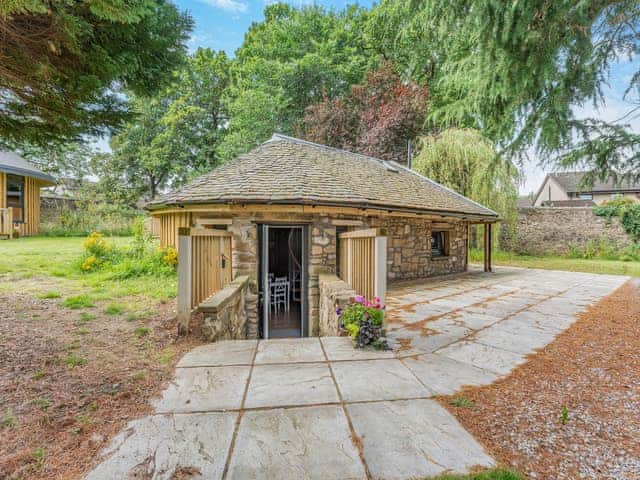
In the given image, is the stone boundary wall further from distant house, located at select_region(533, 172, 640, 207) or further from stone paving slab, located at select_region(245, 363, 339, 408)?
stone paving slab, located at select_region(245, 363, 339, 408)

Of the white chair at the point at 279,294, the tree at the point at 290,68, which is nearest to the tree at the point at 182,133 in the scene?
the tree at the point at 290,68

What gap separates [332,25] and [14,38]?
22.5 m

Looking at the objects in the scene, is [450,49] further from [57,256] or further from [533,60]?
[57,256]

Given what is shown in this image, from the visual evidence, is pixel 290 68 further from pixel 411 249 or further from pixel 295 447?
pixel 295 447

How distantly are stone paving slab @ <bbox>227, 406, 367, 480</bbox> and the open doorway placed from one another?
11.7 ft

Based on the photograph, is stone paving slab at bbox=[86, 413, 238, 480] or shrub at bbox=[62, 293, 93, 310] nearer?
stone paving slab at bbox=[86, 413, 238, 480]

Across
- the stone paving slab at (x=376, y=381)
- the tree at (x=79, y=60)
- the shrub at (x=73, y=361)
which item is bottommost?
the stone paving slab at (x=376, y=381)

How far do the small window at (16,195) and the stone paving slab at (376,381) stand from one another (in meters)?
17.5

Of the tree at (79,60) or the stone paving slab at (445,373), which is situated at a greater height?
the tree at (79,60)

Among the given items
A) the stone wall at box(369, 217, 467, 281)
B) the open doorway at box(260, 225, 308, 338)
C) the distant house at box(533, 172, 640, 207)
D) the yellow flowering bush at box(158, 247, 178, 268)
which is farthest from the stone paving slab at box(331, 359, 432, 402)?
the distant house at box(533, 172, 640, 207)

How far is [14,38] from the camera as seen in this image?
273 centimetres

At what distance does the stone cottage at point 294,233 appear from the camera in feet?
13.9

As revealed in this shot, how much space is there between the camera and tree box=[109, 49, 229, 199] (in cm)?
2030

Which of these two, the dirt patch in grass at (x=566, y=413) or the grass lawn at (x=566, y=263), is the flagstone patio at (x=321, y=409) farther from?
the grass lawn at (x=566, y=263)
